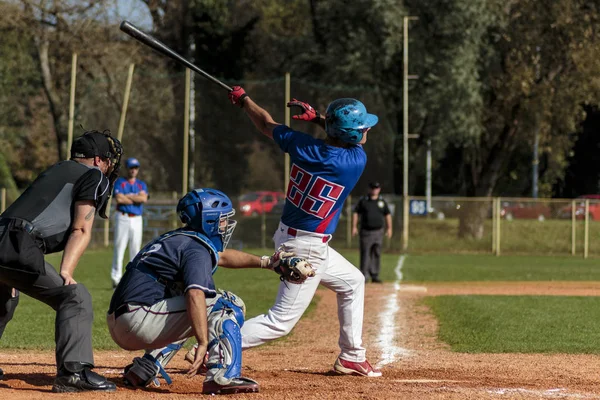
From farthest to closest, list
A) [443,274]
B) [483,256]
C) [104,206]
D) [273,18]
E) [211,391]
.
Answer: [273,18] → [483,256] → [443,274] → [104,206] → [211,391]

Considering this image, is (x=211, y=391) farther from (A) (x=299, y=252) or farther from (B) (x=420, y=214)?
(B) (x=420, y=214)

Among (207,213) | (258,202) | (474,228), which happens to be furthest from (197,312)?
(474,228)

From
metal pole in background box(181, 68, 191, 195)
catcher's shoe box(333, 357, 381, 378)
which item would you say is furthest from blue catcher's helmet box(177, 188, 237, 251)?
metal pole in background box(181, 68, 191, 195)

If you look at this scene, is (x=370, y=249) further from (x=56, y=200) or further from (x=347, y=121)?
(x=56, y=200)

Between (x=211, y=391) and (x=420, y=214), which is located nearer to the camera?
(x=211, y=391)

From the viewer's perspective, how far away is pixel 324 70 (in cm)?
3616

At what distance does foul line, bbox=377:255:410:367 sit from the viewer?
27.9ft

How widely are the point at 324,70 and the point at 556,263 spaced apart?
44.0ft

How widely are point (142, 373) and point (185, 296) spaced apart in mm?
959

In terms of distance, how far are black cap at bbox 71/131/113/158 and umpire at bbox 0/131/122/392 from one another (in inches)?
5.3

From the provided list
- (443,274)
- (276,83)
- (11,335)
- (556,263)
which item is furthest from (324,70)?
(11,335)

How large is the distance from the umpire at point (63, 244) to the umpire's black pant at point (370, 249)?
1144 centimetres

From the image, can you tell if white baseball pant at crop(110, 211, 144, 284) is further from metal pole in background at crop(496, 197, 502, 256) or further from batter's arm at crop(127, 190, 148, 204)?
metal pole in background at crop(496, 197, 502, 256)

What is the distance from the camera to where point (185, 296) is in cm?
584
